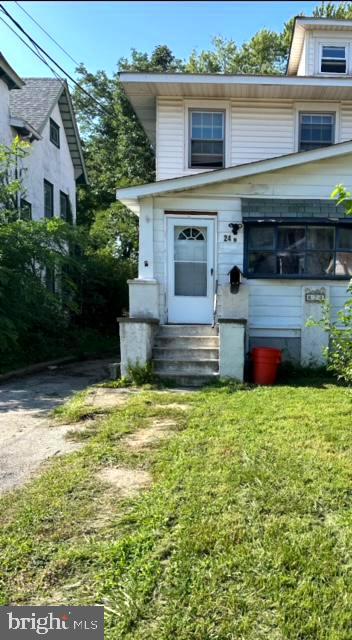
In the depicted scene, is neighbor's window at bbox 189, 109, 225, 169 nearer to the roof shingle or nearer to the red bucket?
the red bucket

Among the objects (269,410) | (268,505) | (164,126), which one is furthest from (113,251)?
(268,505)

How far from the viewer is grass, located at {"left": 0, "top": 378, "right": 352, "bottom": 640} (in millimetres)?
2271

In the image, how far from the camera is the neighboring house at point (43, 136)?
45.9 feet

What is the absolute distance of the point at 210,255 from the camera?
957 cm

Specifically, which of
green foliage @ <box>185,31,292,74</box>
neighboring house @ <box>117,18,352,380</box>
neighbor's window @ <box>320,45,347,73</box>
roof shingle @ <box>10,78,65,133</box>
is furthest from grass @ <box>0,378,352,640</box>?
green foliage @ <box>185,31,292,74</box>

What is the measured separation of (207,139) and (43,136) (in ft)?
26.2

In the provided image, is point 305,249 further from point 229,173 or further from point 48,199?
point 48,199

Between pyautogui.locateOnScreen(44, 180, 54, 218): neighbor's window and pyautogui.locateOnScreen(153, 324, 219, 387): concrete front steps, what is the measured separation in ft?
32.6

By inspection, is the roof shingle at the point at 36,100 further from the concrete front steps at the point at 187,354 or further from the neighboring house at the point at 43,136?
the concrete front steps at the point at 187,354

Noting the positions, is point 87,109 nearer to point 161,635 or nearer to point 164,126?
point 164,126

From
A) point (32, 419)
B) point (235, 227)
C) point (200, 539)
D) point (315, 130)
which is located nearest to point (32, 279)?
point (235, 227)

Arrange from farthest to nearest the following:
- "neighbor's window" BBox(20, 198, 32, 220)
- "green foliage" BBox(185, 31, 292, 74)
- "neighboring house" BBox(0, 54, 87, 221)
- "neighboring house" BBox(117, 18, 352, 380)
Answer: "green foliage" BBox(185, 31, 292, 74), "neighboring house" BBox(0, 54, 87, 221), "neighbor's window" BBox(20, 198, 32, 220), "neighboring house" BBox(117, 18, 352, 380)

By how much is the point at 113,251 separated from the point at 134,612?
1972cm

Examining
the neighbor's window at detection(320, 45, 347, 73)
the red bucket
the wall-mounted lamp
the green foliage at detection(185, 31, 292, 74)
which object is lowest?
the red bucket
